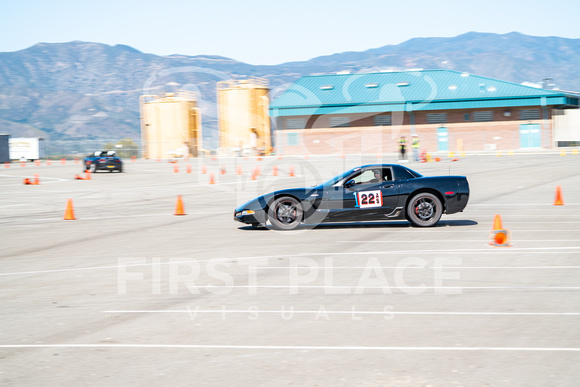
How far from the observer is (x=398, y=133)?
69.1m

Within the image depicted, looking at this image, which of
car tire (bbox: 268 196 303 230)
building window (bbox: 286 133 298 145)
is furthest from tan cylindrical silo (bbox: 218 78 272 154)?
car tire (bbox: 268 196 303 230)

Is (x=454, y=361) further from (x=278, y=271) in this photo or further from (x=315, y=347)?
(x=278, y=271)

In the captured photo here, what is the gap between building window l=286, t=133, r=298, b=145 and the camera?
237 feet

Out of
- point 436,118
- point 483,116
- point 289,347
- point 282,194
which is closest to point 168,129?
point 436,118

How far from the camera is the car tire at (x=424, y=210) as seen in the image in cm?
1373

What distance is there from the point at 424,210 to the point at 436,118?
185 feet

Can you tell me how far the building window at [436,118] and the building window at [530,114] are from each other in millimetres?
7490

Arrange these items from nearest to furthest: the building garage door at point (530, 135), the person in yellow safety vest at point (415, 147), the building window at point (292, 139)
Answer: the person in yellow safety vest at point (415, 147) < the building garage door at point (530, 135) < the building window at point (292, 139)

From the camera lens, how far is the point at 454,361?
210 inches

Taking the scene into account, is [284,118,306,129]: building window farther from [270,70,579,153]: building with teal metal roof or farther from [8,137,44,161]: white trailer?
[8,137,44,161]: white trailer

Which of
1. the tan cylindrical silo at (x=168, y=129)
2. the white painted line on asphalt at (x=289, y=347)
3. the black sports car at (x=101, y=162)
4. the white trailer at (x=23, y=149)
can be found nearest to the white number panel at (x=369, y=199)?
the white painted line on asphalt at (x=289, y=347)

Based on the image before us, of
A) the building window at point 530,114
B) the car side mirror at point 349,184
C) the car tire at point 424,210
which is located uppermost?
the building window at point 530,114

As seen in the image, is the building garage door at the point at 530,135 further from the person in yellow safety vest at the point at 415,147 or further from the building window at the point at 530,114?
the person in yellow safety vest at the point at 415,147

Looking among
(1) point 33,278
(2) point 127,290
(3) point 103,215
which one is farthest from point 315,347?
(3) point 103,215
